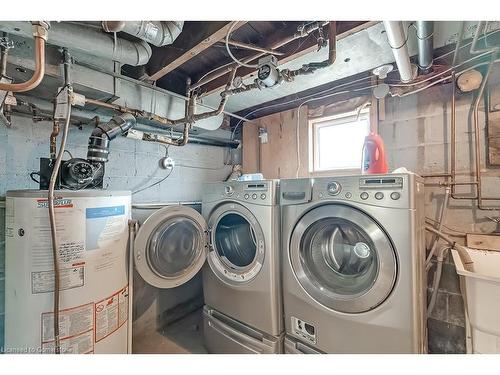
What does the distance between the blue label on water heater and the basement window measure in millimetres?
1586

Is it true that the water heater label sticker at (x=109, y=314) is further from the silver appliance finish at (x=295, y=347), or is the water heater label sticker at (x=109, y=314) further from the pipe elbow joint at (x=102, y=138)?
the silver appliance finish at (x=295, y=347)

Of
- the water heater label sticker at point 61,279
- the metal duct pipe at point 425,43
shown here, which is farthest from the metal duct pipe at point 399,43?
the water heater label sticker at point 61,279

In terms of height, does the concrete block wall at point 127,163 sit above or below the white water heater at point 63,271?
above

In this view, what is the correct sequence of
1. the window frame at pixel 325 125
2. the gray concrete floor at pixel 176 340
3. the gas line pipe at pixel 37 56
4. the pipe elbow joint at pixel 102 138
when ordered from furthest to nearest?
the window frame at pixel 325 125 < the gray concrete floor at pixel 176 340 < the pipe elbow joint at pixel 102 138 < the gas line pipe at pixel 37 56

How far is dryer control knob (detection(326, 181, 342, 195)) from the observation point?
3.45ft

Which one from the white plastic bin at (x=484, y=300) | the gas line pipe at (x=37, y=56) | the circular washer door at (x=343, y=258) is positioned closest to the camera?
the gas line pipe at (x=37, y=56)

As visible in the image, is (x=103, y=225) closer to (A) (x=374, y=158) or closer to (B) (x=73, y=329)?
(B) (x=73, y=329)

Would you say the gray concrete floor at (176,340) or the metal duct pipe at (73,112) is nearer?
the metal duct pipe at (73,112)

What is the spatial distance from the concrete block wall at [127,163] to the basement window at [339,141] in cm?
104

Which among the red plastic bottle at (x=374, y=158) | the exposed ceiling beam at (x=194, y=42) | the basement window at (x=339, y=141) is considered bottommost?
the red plastic bottle at (x=374, y=158)

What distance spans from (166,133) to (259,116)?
1024mm

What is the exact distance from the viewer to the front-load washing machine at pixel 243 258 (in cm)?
123

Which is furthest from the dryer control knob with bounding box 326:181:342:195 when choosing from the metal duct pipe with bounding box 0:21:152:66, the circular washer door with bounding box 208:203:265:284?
the metal duct pipe with bounding box 0:21:152:66
